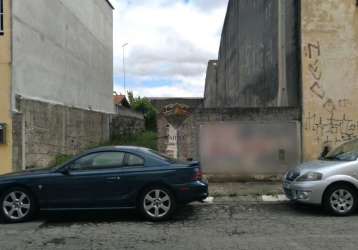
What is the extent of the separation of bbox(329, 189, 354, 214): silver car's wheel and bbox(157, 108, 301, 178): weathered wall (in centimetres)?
487

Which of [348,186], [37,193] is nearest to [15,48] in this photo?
[37,193]

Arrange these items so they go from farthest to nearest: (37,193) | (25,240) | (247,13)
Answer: (247,13), (37,193), (25,240)

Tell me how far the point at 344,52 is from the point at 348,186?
6186mm

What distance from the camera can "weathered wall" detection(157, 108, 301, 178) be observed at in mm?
14641

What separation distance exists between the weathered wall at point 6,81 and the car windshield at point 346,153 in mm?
8723

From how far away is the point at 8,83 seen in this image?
1470 cm

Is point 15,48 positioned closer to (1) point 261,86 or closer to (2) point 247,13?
(1) point 261,86

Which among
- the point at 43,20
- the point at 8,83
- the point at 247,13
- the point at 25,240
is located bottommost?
the point at 25,240

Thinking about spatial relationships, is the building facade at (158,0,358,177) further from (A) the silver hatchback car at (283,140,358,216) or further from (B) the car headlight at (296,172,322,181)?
(A) the silver hatchback car at (283,140,358,216)

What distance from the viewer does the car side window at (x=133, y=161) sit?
966 centimetres

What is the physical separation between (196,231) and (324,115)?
7.60 m

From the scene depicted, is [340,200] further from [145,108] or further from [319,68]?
[145,108]

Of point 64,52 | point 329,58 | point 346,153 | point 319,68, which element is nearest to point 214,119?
point 319,68

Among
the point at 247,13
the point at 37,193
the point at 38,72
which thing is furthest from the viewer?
the point at 247,13
